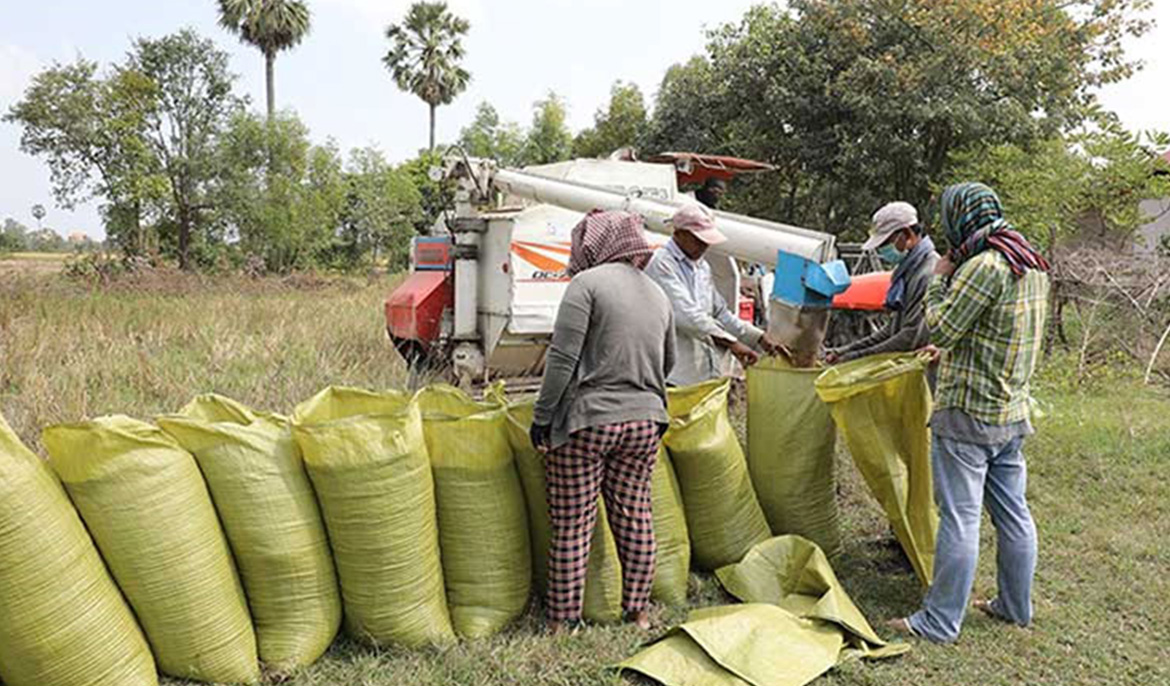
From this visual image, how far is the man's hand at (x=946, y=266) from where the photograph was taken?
300cm

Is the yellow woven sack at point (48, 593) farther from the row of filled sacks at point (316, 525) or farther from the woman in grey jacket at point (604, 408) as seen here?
the woman in grey jacket at point (604, 408)

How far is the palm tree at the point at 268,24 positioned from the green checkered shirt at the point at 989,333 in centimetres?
2682

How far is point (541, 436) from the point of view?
9.23ft

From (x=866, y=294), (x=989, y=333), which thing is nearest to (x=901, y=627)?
(x=989, y=333)

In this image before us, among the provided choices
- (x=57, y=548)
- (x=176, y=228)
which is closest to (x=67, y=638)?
(x=57, y=548)

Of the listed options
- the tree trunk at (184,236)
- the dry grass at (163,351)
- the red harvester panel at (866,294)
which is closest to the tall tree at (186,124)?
the tree trunk at (184,236)

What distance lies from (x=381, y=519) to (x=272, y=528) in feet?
1.05

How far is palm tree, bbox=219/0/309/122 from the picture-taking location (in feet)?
87.1

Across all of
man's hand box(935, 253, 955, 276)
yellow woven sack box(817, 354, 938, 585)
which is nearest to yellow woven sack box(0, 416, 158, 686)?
yellow woven sack box(817, 354, 938, 585)

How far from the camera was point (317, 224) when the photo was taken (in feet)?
75.0

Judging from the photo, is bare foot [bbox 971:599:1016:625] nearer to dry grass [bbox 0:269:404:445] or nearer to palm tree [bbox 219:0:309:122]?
dry grass [bbox 0:269:404:445]

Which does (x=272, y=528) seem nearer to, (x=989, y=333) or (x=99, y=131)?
(x=989, y=333)

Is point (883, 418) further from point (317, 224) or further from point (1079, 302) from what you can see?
point (317, 224)

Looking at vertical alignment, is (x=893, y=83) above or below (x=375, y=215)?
above
